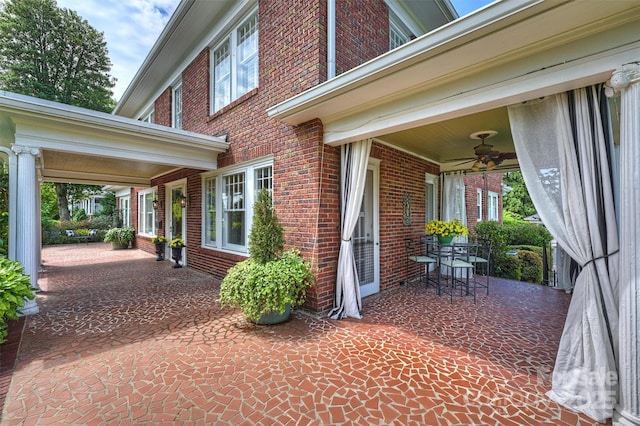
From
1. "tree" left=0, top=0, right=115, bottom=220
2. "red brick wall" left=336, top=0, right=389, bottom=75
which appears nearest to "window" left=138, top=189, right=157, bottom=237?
"red brick wall" left=336, top=0, right=389, bottom=75

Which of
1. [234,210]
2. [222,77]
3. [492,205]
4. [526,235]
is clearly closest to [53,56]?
[222,77]

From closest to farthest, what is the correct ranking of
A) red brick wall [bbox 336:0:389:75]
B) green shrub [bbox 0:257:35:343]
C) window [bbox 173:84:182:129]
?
green shrub [bbox 0:257:35:343]
red brick wall [bbox 336:0:389:75]
window [bbox 173:84:182:129]

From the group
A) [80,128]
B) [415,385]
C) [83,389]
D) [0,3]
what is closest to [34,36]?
[0,3]

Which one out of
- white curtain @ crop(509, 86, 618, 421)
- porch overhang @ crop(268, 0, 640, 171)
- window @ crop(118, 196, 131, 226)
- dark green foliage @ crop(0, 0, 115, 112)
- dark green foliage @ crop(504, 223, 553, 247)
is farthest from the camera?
window @ crop(118, 196, 131, 226)

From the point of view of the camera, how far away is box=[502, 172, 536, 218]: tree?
66.5 ft

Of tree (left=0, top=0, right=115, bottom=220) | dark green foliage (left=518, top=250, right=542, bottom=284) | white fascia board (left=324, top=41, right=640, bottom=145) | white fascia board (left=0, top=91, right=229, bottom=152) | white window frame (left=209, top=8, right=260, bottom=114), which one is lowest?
dark green foliage (left=518, top=250, right=542, bottom=284)

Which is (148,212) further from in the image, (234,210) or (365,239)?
(365,239)

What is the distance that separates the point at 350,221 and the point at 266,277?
4.93ft

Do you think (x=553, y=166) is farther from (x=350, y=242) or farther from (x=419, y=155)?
(x=419, y=155)

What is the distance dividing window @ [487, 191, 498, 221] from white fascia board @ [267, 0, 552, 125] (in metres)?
12.8

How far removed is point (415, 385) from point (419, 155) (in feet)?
16.7

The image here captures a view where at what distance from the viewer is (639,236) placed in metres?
1.91

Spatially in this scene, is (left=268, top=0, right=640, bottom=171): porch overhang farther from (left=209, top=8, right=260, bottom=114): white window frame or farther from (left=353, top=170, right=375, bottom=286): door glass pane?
(left=209, top=8, right=260, bottom=114): white window frame

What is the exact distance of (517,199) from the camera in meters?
20.6
